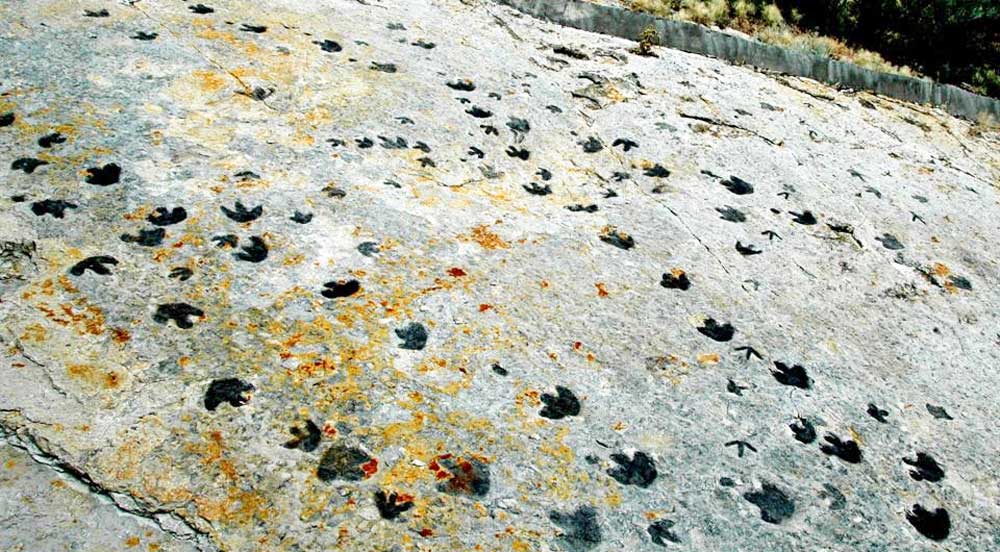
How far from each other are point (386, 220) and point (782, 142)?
13.4 ft

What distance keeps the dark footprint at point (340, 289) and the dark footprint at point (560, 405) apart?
1.25 meters

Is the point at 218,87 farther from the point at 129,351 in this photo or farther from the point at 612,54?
the point at 612,54

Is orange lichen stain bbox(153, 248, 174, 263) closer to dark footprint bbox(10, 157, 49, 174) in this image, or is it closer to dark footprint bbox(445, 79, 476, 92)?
dark footprint bbox(10, 157, 49, 174)

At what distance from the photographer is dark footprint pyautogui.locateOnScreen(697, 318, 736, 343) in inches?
184

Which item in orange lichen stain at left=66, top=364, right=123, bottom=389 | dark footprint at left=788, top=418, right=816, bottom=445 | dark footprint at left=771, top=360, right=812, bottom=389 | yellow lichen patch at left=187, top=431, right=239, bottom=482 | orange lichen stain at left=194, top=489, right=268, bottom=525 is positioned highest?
dark footprint at left=771, top=360, right=812, bottom=389

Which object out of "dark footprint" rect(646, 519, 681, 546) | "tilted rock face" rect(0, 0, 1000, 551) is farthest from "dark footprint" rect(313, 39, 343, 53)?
"dark footprint" rect(646, 519, 681, 546)

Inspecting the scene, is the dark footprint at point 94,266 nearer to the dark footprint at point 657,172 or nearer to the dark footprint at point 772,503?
the dark footprint at point 772,503

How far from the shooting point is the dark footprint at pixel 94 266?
160 inches

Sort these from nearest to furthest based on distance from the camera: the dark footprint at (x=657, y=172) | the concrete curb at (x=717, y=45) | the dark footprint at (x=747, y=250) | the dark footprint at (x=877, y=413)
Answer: the dark footprint at (x=877, y=413)
the dark footprint at (x=747, y=250)
the dark footprint at (x=657, y=172)
the concrete curb at (x=717, y=45)

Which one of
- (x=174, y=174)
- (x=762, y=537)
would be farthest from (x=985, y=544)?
(x=174, y=174)

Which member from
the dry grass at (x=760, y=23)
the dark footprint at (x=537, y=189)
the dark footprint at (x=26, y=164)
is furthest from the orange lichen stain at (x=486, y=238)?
the dry grass at (x=760, y=23)

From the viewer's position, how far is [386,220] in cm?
502

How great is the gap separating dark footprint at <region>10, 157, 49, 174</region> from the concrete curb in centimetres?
551

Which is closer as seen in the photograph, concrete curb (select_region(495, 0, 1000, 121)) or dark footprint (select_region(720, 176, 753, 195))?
dark footprint (select_region(720, 176, 753, 195))
